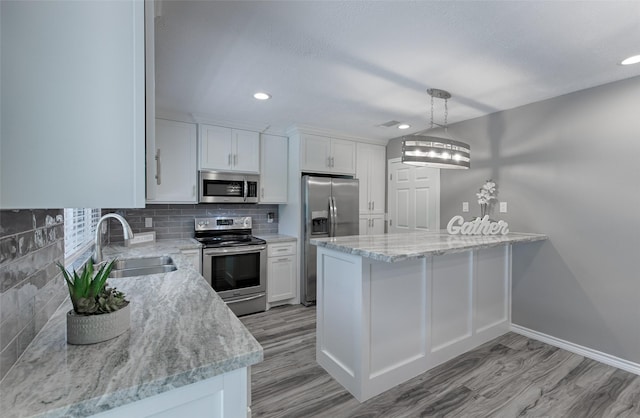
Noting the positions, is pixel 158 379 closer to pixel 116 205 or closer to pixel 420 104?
pixel 116 205

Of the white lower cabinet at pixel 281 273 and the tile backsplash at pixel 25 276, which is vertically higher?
the tile backsplash at pixel 25 276

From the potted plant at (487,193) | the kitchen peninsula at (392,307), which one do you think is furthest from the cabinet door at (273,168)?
the potted plant at (487,193)

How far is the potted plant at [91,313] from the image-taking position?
0.90 meters

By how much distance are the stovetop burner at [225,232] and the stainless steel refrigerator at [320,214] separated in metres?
0.65

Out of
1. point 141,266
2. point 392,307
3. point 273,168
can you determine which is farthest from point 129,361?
point 273,168

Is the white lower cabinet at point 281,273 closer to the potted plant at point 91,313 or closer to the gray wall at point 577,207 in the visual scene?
the gray wall at point 577,207

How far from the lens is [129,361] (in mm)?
808

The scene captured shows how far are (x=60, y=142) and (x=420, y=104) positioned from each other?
2954mm

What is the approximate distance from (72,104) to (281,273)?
3.32 metres

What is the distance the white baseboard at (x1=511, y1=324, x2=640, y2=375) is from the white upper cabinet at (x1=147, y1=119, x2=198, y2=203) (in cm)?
388

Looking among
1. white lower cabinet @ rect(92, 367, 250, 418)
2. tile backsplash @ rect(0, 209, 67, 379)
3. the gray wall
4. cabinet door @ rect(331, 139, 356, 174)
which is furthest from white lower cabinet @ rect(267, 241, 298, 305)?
white lower cabinet @ rect(92, 367, 250, 418)

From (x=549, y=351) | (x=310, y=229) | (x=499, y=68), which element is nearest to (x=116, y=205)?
(x=499, y=68)

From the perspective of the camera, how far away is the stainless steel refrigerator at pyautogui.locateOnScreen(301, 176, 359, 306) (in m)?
3.88

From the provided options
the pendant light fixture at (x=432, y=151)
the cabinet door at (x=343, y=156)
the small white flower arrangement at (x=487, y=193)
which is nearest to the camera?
the pendant light fixture at (x=432, y=151)
